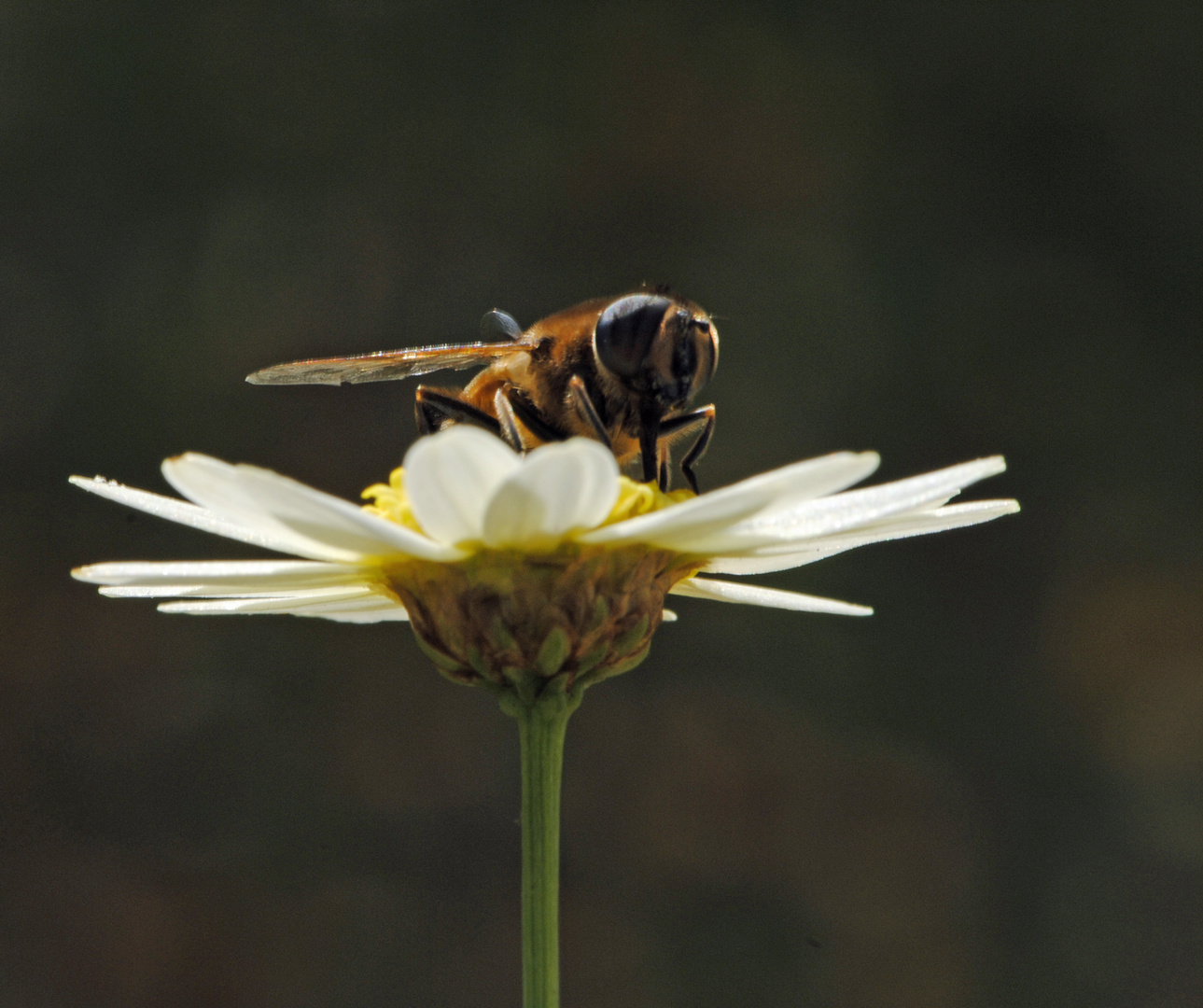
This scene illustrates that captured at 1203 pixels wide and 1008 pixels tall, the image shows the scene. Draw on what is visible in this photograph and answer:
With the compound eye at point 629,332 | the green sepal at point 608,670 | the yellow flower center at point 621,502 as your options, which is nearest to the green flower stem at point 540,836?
the green sepal at point 608,670

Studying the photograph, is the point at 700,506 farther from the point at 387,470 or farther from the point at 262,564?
the point at 387,470

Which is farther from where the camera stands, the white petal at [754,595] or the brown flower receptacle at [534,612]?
the white petal at [754,595]

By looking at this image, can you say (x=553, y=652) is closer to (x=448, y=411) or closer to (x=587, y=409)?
(x=587, y=409)

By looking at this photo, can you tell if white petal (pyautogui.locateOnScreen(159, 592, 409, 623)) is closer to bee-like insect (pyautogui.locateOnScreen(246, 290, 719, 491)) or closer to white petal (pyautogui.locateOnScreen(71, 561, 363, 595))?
white petal (pyautogui.locateOnScreen(71, 561, 363, 595))

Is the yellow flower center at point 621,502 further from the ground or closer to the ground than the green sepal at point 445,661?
further from the ground

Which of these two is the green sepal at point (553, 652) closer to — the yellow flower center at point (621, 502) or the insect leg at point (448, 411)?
the yellow flower center at point (621, 502)

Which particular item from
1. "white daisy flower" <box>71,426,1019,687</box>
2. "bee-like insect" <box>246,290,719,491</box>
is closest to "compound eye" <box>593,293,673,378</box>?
"bee-like insect" <box>246,290,719,491</box>
